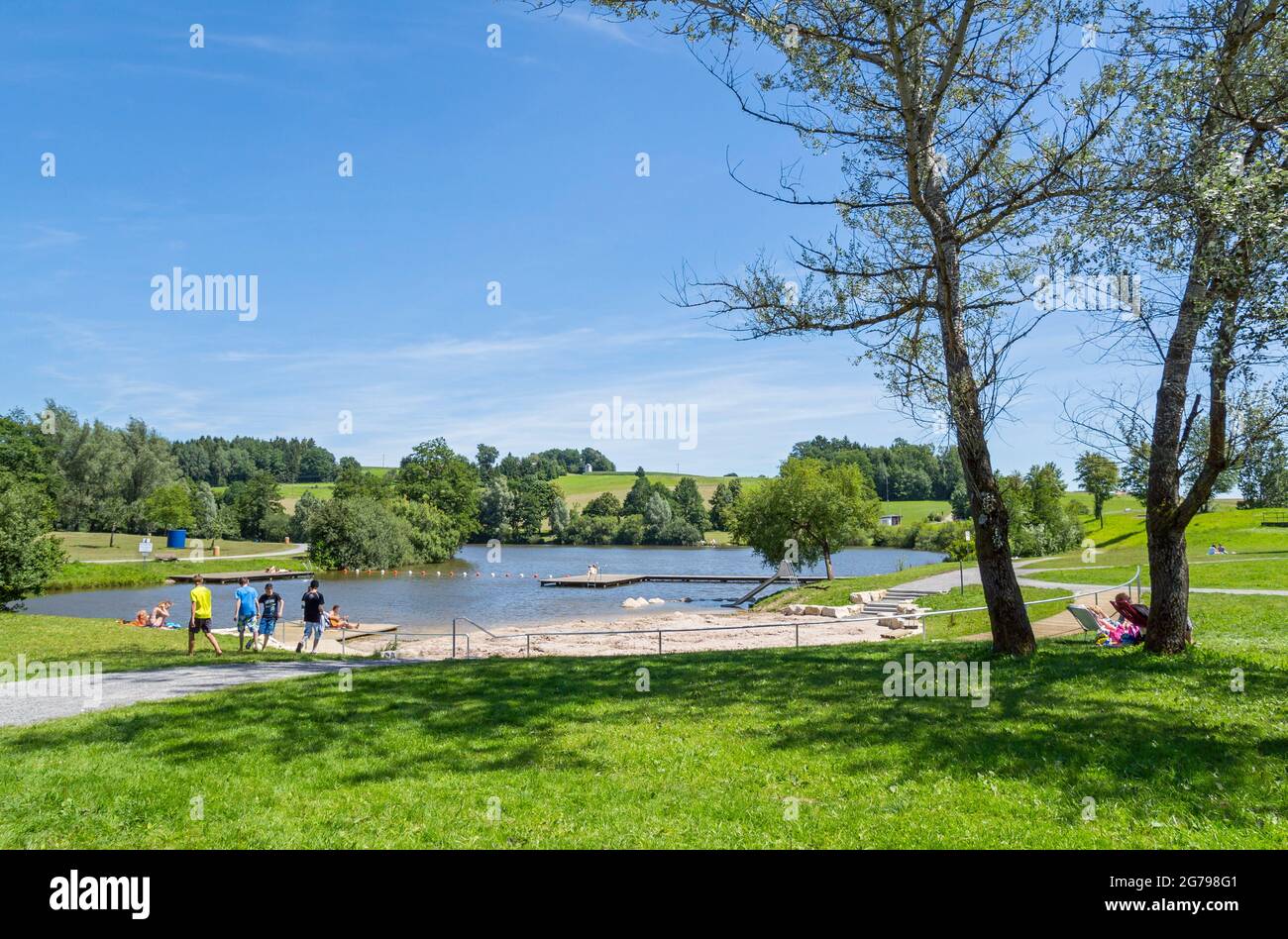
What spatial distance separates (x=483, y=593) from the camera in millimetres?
51938

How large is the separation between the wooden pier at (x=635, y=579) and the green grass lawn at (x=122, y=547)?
36.8 meters

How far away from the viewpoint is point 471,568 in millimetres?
75000

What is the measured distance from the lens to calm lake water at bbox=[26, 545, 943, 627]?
39.4m

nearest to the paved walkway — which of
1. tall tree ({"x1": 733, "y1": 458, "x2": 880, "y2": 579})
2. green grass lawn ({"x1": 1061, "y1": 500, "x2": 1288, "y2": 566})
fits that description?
tall tree ({"x1": 733, "y1": 458, "x2": 880, "y2": 579})

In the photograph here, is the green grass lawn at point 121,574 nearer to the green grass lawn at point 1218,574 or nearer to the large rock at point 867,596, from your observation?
the large rock at point 867,596

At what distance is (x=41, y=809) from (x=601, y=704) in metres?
5.85

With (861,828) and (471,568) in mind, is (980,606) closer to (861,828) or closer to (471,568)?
(861,828)

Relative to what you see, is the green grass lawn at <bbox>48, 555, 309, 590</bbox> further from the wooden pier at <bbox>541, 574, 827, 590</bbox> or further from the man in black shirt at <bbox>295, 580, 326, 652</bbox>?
the man in black shirt at <bbox>295, 580, 326, 652</bbox>

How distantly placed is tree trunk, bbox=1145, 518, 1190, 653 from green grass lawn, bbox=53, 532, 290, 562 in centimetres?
7279

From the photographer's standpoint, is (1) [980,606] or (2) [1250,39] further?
(1) [980,606]

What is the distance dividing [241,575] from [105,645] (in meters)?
45.0

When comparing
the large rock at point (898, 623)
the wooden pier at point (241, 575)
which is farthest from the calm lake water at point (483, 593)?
the large rock at point (898, 623)

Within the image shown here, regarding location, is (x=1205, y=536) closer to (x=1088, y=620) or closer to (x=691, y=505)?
(x=1088, y=620)
